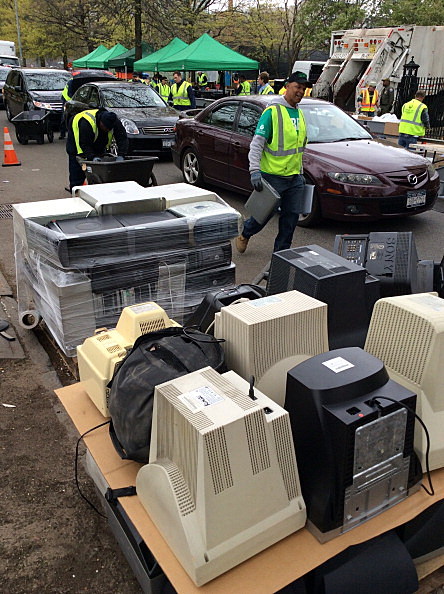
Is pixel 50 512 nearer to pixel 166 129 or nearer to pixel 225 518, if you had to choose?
pixel 225 518

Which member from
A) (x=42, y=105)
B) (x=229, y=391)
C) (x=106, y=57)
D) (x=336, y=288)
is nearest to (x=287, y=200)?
(x=336, y=288)

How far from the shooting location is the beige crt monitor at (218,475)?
5.90ft

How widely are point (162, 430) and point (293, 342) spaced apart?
774mm

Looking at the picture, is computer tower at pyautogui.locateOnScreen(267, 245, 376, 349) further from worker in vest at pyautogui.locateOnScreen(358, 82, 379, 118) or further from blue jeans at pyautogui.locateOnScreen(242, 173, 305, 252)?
worker in vest at pyautogui.locateOnScreen(358, 82, 379, 118)

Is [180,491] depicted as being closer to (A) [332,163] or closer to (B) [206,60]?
(A) [332,163]

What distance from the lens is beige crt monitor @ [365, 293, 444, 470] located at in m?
2.25

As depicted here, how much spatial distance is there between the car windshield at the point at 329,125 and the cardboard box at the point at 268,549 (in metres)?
5.79

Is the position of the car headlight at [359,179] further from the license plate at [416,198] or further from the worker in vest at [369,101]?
the worker in vest at [369,101]

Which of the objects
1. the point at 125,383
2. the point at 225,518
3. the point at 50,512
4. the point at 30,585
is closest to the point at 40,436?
the point at 50,512

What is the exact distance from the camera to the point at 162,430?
204 centimetres

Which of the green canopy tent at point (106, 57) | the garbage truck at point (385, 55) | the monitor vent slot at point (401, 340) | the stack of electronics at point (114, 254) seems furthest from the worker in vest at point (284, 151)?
the green canopy tent at point (106, 57)

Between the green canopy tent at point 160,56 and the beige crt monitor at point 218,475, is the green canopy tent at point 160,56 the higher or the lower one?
the higher one

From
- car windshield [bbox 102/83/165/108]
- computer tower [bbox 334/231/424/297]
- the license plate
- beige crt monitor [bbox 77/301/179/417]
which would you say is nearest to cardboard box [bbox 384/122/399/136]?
car windshield [bbox 102/83/165/108]

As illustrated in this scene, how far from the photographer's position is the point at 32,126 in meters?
14.2
